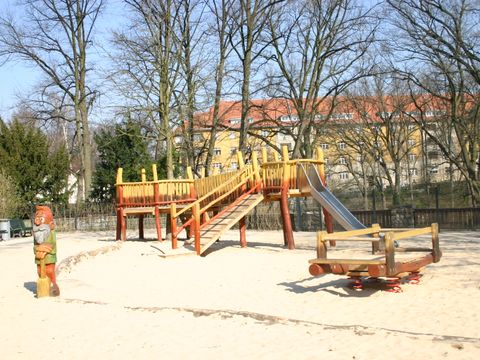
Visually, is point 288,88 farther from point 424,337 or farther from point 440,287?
point 424,337

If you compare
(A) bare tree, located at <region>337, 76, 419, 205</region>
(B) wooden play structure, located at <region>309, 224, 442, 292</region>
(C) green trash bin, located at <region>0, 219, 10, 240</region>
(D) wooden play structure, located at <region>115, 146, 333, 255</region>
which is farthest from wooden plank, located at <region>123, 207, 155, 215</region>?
(A) bare tree, located at <region>337, 76, 419, 205</region>

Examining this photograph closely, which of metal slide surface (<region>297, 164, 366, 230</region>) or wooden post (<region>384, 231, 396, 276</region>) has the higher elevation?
metal slide surface (<region>297, 164, 366, 230</region>)

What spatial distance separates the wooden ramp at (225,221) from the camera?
1667cm

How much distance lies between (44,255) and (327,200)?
885 centimetres

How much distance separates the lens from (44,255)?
10.9m

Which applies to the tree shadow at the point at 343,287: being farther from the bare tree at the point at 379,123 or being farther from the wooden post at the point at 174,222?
the bare tree at the point at 379,123

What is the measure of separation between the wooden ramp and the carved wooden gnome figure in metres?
5.82

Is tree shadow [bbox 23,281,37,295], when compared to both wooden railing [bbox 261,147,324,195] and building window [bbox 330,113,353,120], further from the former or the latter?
building window [bbox 330,113,353,120]

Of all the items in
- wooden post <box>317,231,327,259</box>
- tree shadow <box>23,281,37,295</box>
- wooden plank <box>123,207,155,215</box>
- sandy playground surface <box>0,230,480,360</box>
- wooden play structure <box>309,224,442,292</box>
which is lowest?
sandy playground surface <box>0,230,480,360</box>

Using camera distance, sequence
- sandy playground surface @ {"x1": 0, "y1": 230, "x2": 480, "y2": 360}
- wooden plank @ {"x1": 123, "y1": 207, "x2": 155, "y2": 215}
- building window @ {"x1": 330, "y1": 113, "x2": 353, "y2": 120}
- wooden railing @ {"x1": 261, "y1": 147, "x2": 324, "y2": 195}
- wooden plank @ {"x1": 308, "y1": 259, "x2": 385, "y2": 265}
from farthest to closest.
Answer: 1. building window @ {"x1": 330, "y1": 113, "x2": 353, "y2": 120}
2. wooden plank @ {"x1": 123, "y1": 207, "x2": 155, "y2": 215}
3. wooden railing @ {"x1": 261, "y1": 147, "x2": 324, "y2": 195}
4. wooden plank @ {"x1": 308, "y1": 259, "x2": 385, "y2": 265}
5. sandy playground surface @ {"x1": 0, "y1": 230, "x2": 480, "y2": 360}

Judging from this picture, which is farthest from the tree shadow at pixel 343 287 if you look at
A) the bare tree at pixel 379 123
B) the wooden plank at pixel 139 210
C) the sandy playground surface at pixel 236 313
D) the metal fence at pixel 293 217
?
the bare tree at pixel 379 123

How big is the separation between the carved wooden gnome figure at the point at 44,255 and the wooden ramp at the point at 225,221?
5.82 metres

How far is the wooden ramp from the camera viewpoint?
16672 millimetres

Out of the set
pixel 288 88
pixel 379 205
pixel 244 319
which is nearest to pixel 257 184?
pixel 244 319
